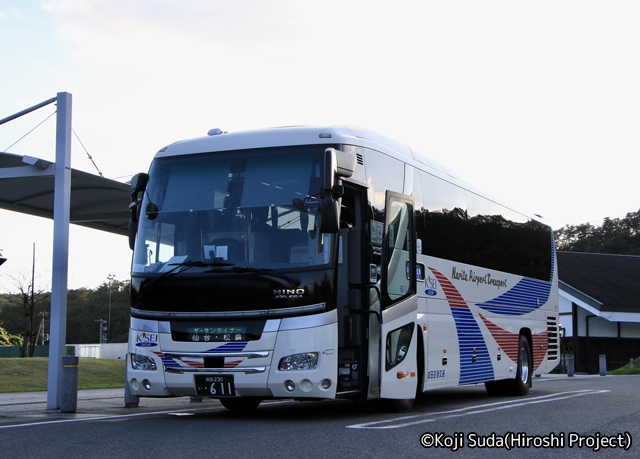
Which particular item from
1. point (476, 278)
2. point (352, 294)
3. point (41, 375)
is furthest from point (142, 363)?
point (41, 375)

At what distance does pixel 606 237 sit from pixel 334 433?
3434 inches

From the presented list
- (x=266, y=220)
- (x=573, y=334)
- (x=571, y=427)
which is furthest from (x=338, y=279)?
(x=573, y=334)

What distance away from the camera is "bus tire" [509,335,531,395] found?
1662cm

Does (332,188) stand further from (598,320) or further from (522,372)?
(598,320)

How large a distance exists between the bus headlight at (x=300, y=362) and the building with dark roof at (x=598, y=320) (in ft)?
132

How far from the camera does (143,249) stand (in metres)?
10.4

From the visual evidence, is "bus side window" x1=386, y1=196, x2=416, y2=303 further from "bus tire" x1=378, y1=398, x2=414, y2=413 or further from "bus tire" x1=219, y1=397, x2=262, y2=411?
"bus tire" x1=219, y1=397, x2=262, y2=411

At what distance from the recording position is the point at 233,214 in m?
10.1

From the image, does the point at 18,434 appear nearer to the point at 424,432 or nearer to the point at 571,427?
the point at 424,432

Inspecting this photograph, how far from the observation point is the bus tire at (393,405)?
37.1ft

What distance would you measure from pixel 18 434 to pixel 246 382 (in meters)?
2.55

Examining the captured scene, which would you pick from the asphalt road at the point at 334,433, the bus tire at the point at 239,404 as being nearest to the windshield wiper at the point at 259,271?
the asphalt road at the point at 334,433

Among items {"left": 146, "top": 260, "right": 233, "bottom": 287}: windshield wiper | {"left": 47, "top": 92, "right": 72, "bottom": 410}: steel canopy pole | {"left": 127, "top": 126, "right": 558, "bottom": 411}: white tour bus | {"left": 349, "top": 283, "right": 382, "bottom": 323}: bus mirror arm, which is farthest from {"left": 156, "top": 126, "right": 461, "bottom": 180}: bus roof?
{"left": 47, "top": 92, "right": 72, "bottom": 410}: steel canopy pole
